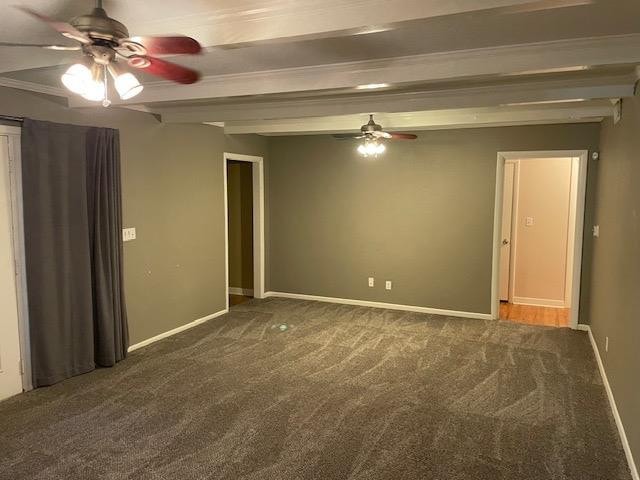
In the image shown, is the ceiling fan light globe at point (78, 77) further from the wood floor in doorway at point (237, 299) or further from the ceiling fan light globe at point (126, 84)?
the wood floor in doorway at point (237, 299)

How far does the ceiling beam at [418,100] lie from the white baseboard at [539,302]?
4188 millimetres

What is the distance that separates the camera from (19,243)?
387 cm

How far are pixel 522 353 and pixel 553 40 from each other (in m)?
3.25

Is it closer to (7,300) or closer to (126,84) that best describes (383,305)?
(7,300)

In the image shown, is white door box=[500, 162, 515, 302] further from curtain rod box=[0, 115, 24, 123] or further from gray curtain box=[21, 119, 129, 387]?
curtain rod box=[0, 115, 24, 123]

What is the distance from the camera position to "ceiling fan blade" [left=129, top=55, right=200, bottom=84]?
206 cm

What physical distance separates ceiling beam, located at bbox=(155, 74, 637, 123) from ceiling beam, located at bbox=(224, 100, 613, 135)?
95cm

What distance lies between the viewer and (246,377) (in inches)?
168

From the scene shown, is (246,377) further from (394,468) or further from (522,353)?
(522,353)

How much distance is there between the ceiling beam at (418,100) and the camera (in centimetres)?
343

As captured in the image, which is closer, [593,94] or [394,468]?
[394,468]

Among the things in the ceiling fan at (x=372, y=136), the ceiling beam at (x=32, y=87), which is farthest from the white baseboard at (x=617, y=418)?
the ceiling beam at (x=32, y=87)

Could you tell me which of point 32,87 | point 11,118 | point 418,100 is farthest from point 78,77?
point 418,100

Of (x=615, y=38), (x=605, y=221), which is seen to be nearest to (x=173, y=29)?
(x=615, y=38)
